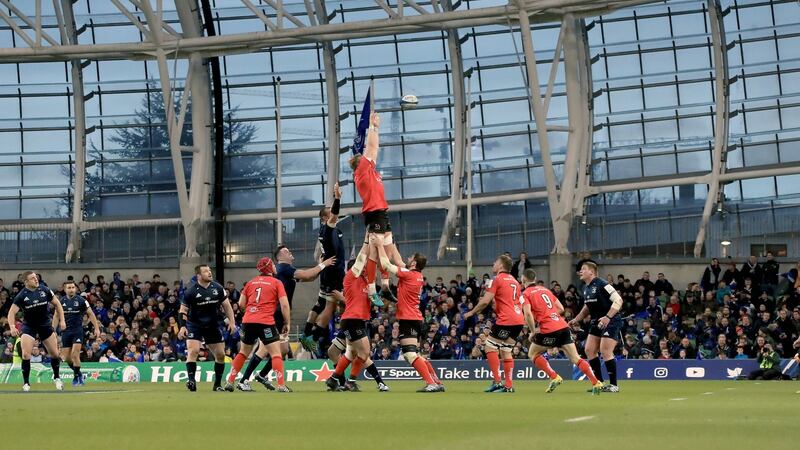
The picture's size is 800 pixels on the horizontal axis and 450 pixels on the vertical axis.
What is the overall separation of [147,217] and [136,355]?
8894 mm

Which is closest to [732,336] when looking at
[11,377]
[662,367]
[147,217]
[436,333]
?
[662,367]

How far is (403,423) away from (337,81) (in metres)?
30.5

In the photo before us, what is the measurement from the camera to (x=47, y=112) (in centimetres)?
4219

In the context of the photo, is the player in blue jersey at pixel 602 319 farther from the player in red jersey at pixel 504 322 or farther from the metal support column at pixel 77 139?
the metal support column at pixel 77 139

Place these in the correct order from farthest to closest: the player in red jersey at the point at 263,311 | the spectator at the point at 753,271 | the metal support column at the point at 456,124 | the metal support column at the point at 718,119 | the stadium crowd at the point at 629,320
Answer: the metal support column at the point at 456,124 → the metal support column at the point at 718,119 → the spectator at the point at 753,271 → the stadium crowd at the point at 629,320 → the player in red jersey at the point at 263,311

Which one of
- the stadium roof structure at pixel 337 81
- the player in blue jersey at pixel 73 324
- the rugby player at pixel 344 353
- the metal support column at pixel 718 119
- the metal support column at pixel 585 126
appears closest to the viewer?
the rugby player at pixel 344 353

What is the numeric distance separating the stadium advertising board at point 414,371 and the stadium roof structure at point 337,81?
714 centimetres

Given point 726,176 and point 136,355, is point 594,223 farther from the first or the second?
point 136,355

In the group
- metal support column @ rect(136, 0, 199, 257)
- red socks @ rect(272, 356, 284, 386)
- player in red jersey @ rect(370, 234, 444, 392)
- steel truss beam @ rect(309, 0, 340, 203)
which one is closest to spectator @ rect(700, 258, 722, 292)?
steel truss beam @ rect(309, 0, 340, 203)

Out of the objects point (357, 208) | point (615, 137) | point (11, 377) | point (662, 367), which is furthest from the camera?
point (357, 208)

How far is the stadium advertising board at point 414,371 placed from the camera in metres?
28.1

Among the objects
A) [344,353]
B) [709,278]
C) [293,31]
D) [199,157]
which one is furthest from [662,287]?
[344,353]

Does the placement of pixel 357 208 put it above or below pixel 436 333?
above

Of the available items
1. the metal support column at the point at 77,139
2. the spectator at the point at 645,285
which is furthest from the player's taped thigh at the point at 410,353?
the metal support column at the point at 77,139
